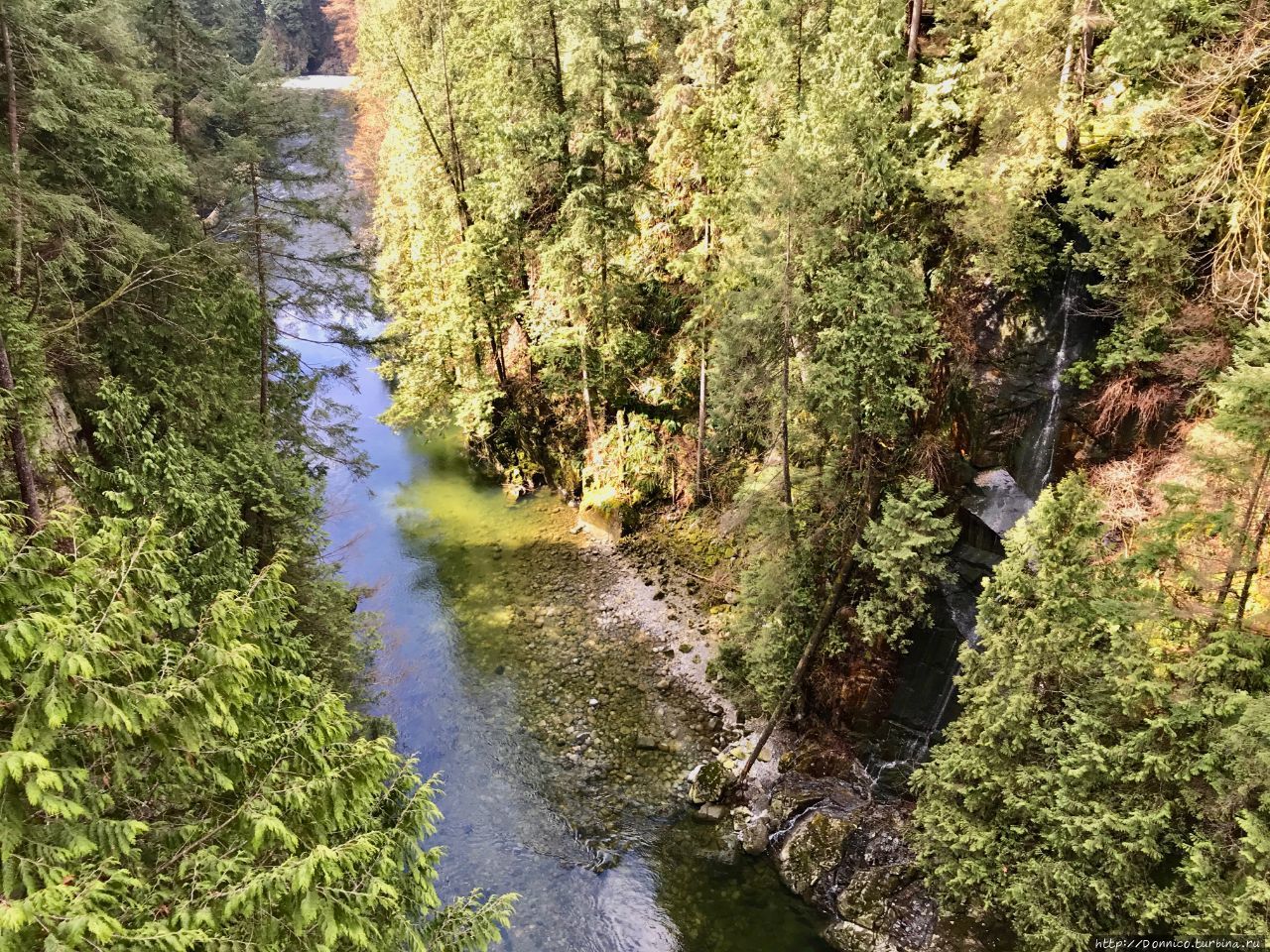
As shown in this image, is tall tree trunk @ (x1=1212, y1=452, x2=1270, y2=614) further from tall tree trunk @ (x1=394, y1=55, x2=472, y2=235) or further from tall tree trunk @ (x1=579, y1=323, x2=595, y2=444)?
tall tree trunk @ (x1=394, y1=55, x2=472, y2=235)

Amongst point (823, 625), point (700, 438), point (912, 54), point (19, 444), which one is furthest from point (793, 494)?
point (19, 444)

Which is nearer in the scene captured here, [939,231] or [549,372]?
[939,231]

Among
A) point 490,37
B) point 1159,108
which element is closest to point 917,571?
point 1159,108

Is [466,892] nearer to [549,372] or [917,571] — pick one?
[917,571]

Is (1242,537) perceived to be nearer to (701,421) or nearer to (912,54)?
(912,54)

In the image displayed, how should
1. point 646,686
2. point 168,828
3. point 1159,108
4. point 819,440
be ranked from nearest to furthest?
1. point 168,828
2. point 1159,108
3. point 819,440
4. point 646,686

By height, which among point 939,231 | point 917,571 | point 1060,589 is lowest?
point 917,571

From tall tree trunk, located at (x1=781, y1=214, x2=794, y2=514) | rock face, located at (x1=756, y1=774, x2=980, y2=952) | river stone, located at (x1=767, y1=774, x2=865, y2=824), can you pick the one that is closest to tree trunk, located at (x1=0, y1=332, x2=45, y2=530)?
tall tree trunk, located at (x1=781, y1=214, x2=794, y2=514)
